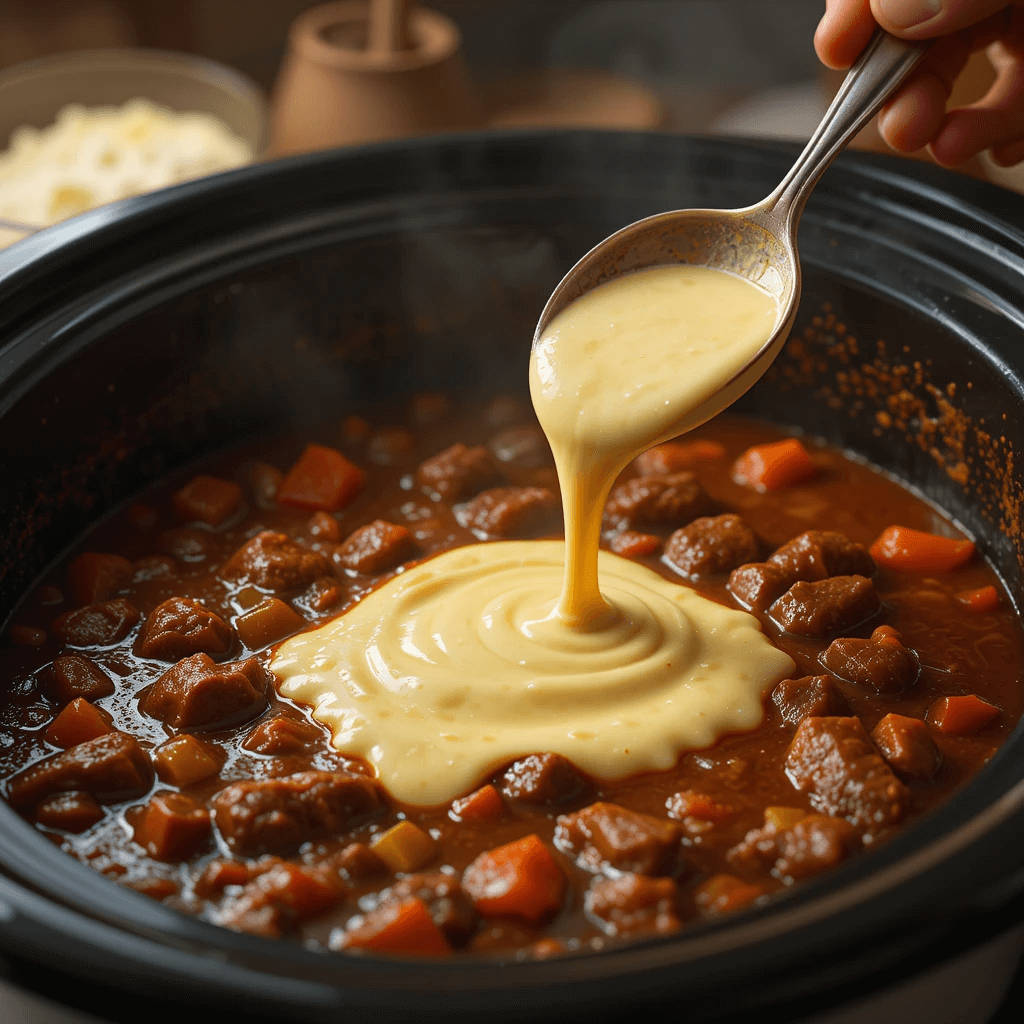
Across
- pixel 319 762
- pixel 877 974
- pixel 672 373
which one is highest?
pixel 672 373

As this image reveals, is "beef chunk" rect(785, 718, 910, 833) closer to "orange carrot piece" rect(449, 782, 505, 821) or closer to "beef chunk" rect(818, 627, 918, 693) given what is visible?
"beef chunk" rect(818, 627, 918, 693)

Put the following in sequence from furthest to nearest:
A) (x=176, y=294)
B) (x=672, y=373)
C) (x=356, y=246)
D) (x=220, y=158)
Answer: (x=220, y=158) < (x=356, y=246) < (x=176, y=294) < (x=672, y=373)

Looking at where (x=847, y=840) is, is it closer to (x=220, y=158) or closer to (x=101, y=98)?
(x=220, y=158)

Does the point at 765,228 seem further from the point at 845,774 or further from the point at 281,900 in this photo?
the point at 281,900

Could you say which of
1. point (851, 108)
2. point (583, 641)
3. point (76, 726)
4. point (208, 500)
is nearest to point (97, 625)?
point (76, 726)

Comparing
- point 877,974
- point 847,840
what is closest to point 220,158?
point 847,840

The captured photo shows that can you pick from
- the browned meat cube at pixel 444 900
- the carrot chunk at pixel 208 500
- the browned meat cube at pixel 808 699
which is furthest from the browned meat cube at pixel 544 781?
the carrot chunk at pixel 208 500

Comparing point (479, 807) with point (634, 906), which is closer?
point (634, 906)

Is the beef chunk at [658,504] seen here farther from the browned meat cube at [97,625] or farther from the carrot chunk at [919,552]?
the browned meat cube at [97,625]
